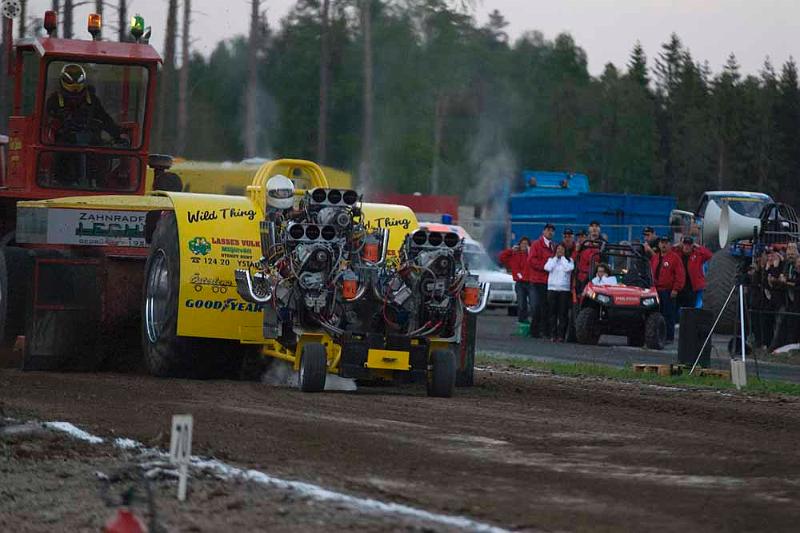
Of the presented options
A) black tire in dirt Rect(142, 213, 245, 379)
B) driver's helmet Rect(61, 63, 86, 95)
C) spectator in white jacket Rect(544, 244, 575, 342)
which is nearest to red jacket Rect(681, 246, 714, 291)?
spectator in white jacket Rect(544, 244, 575, 342)

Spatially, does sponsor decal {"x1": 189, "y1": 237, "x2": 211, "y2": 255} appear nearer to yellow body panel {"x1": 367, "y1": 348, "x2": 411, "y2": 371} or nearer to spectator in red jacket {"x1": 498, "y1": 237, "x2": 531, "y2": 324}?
yellow body panel {"x1": 367, "y1": 348, "x2": 411, "y2": 371}

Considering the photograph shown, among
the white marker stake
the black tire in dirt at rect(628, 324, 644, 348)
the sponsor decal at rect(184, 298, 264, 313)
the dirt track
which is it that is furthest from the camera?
the black tire in dirt at rect(628, 324, 644, 348)

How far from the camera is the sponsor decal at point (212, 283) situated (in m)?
14.1

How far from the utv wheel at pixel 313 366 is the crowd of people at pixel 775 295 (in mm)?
9459

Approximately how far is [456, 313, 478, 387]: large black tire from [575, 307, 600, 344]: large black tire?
1051 cm

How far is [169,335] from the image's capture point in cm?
1423

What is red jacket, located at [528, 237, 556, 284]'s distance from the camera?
88.5 feet

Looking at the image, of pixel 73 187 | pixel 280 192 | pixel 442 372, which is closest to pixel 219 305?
pixel 280 192

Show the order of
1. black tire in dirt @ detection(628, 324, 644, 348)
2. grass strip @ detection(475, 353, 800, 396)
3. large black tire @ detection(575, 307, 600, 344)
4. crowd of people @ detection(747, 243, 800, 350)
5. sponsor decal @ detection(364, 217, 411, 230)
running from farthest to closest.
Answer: black tire in dirt @ detection(628, 324, 644, 348)
large black tire @ detection(575, 307, 600, 344)
crowd of people @ detection(747, 243, 800, 350)
grass strip @ detection(475, 353, 800, 396)
sponsor decal @ detection(364, 217, 411, 230)

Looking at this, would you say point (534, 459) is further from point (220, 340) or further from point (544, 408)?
point (220, 340)

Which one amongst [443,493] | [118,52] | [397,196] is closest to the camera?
[443,493]

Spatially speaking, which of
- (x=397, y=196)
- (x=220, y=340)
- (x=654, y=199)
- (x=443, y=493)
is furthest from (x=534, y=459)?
(x=397, y=196)

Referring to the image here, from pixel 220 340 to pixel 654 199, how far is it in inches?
1008

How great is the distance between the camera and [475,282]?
13398 millimetres
